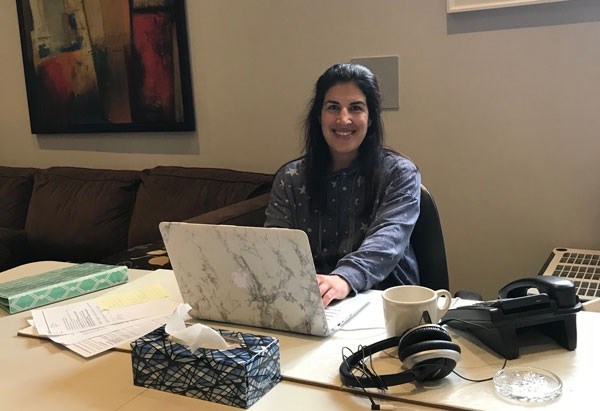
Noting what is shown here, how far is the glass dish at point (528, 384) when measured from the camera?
94cm

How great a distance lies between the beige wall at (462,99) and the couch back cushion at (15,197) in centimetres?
112

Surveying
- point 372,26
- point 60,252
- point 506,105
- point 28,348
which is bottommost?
point 60,252

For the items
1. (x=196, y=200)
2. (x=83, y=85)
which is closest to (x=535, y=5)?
(x=196, y=200)

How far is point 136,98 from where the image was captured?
10.0ft

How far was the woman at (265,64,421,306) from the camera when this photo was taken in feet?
5.76

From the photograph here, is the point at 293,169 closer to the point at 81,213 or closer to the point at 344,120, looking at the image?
the point at 344,120

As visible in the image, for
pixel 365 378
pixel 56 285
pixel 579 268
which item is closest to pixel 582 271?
pixel 579 268

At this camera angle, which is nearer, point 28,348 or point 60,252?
point 28,348

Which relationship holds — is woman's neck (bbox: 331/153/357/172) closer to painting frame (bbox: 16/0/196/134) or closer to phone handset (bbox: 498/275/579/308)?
phone handset (bbox: 498/275/579/308)

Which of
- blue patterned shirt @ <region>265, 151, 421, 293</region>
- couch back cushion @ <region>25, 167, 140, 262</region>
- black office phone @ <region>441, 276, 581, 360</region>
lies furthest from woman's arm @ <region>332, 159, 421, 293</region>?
couch back cushion @ <region>25, 167, 140, 262</region>

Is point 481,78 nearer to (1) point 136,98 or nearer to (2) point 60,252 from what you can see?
(1) point 136,98

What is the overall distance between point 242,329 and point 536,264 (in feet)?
4.76

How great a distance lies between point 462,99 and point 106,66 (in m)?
1.76

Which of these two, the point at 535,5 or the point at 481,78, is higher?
the point at 535,5
